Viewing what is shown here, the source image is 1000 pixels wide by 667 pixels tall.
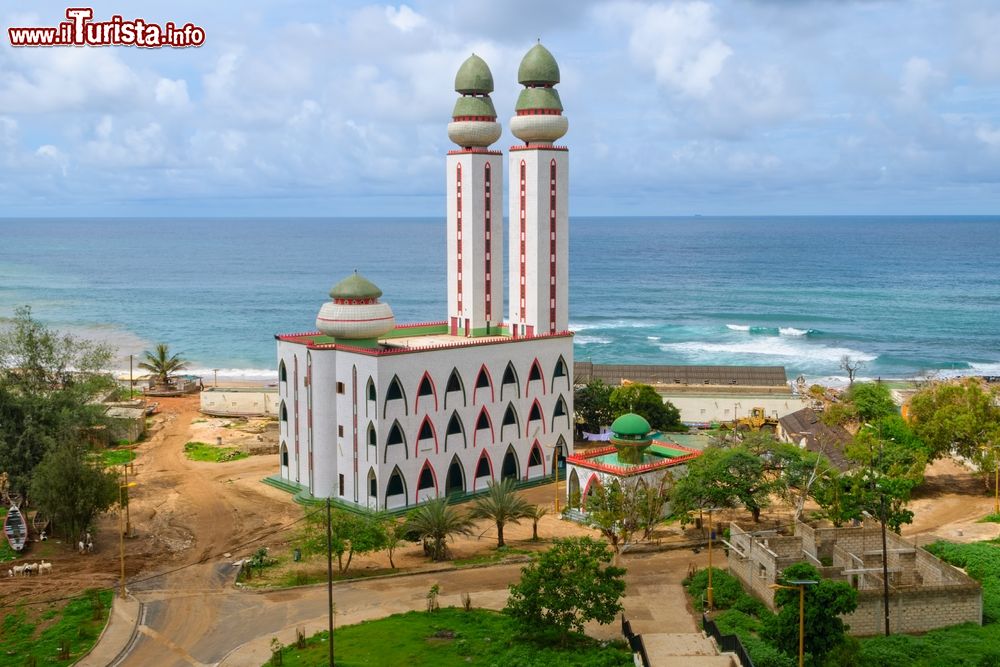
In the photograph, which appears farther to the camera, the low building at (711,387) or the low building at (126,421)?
the low building at (711,387)

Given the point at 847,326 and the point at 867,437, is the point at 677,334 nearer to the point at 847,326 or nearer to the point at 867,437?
the point at 847,326

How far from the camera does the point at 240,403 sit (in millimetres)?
74625

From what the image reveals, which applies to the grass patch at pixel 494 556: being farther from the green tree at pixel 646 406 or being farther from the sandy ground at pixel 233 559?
the green tree at pixel 646 406

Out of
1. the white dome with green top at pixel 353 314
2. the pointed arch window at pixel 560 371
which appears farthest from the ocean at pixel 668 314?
the white dome with green top at pixel 353 314

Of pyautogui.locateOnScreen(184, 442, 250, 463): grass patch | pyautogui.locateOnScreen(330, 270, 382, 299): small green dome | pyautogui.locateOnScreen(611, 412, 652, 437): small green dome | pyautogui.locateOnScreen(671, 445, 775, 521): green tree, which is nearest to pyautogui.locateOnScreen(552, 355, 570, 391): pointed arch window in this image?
pyautogui.locateOnScreen(611, 412, 652, 437): small green dome

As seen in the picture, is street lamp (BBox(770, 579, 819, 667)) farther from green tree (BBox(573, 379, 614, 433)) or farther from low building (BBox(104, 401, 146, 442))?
low building (BBox(104, 401, 146, 442))

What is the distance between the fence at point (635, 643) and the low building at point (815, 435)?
2176cm

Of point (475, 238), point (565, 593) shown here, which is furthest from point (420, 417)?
point (565, 593)

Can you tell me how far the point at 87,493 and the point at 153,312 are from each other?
→ 111 m

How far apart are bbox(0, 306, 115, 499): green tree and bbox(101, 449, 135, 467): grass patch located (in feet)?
5.07

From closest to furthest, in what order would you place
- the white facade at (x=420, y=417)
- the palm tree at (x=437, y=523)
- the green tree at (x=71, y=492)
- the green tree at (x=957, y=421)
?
the palm tree at (x=437, y=523), the green tree at (x=71, y=492), the white facade at (x=420, y=417), the green tree at (x=957, y=421)

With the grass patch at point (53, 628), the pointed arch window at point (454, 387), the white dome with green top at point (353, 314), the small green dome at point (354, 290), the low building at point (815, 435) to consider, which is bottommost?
the grass patch at point (53, 628)

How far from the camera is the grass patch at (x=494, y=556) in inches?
1708

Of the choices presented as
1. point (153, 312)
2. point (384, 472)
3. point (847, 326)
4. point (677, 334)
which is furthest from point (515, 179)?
point (153, 312)
